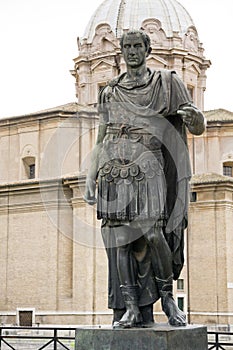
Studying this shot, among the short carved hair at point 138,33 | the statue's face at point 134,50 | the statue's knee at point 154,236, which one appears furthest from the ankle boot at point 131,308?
the short carved hair at point 138,33

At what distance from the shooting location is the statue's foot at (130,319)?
17.1ft

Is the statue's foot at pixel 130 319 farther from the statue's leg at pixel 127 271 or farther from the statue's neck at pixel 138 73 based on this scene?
the statue's neck at pixel 138 73

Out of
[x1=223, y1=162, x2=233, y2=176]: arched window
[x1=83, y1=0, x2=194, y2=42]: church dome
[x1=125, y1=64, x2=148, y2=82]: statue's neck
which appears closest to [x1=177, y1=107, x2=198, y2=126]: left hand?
[x1=125, y1=64, x2=148, y2=82]: statue's neck

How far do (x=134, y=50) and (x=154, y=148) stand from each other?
0.81 metres

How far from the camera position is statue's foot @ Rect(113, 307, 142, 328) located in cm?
522

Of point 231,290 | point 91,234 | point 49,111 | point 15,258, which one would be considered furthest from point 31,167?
point 91,234

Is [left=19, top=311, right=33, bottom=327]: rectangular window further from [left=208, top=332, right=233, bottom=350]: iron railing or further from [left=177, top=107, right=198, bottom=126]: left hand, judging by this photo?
[left=177, top=107, right=198, bottom=126]: left hand

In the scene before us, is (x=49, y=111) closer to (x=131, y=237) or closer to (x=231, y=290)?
(x=231, y=290)

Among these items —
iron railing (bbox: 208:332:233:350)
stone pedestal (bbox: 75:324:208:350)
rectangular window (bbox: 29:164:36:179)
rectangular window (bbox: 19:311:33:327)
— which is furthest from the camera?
rectangular window (bbox: 29:164:36:179)

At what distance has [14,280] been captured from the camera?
2753cm

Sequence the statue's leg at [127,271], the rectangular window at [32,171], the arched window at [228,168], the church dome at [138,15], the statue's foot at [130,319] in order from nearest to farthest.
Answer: the statue's foot at [130,319]
the statue's leg at [127,271]
the rectangular window at [32,171]
the arched window at [228,168]
the church dome at [138,15]

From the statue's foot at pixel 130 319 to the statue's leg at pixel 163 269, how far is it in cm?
22

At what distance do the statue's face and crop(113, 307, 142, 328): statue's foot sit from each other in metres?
1.92

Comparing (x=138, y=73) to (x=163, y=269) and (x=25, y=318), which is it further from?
(x=25, y=318)
